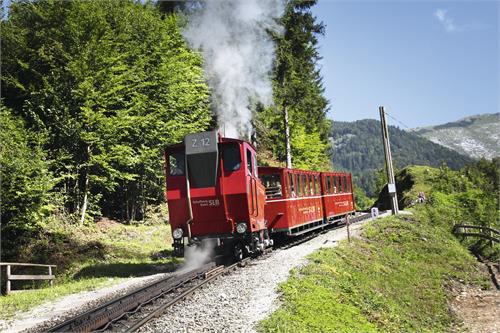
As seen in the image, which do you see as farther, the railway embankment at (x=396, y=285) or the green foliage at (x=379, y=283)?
the railway embankment at (x=396, y=285)

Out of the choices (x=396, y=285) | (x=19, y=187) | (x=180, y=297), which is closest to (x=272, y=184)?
(x=396, y=285)

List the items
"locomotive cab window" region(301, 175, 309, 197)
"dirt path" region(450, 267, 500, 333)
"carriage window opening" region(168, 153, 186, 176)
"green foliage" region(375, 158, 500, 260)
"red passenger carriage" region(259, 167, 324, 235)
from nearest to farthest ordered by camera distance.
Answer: "dirt path" region(450, 267, 500, 333)
"carriage window opening" region(168, 153, 186, 176)
"red passenger carriage" region(259, 167, 324, 235)
"locomotive cab window" region(301, 175, 309, 197)
"green foliage" region(375, 158, 500, 260)

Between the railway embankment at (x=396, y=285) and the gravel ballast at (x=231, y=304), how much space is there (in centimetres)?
40

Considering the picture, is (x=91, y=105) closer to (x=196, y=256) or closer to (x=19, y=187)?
(x=19, y=187)

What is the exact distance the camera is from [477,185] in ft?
139

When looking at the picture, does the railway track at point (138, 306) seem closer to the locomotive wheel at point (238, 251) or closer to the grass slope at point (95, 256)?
the locomotive wheel at point (238, 251)

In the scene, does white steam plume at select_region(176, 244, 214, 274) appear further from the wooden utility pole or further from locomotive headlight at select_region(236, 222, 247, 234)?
the wooden utility pole

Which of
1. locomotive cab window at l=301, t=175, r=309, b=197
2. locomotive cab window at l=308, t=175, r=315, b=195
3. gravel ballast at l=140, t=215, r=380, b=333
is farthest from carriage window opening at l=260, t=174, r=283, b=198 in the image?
gravel ballast at l=140, t=215, r=380, b=333

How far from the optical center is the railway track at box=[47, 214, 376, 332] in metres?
7.91

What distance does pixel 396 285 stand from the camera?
1482 centimetres

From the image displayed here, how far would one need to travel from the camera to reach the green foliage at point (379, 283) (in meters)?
8.74

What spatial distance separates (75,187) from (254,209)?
456 inches

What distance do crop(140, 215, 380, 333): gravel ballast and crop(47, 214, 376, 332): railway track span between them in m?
0.21

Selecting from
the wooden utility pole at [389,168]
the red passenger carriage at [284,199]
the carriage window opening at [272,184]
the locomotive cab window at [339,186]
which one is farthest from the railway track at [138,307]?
the wooden utility pole at [389,168]
